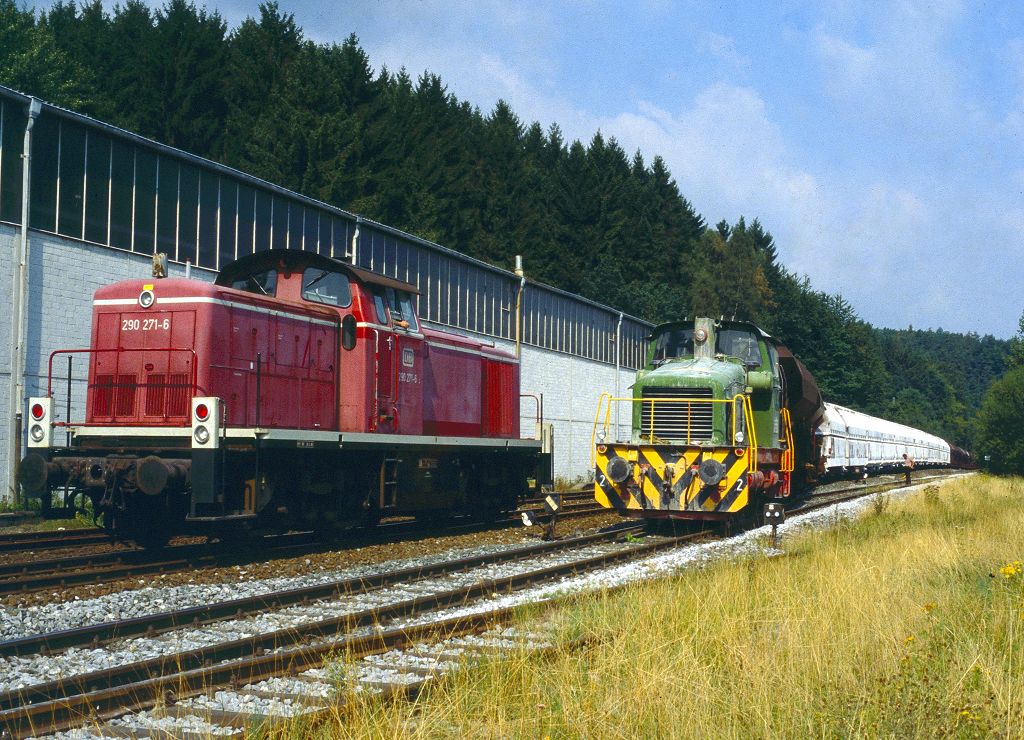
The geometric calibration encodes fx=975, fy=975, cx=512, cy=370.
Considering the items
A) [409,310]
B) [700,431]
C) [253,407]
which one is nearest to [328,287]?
[409,310]

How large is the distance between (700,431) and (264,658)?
30.8 feet

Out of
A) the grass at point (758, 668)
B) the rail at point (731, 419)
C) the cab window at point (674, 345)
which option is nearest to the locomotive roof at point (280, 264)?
the rail at point (731, 419)

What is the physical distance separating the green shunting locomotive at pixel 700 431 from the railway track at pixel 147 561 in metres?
3.41

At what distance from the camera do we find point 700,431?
14.2 meters

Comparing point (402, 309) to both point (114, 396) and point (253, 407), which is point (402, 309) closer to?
point (253, 407)

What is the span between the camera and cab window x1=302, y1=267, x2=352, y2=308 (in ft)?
41.3

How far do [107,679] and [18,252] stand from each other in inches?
492

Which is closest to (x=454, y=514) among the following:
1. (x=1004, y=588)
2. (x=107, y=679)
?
(x=1004, y=588)

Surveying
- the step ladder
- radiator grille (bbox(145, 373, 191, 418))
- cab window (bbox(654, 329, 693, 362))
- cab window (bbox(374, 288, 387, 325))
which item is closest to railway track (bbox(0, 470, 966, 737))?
radiator grille (bbox(145, 373, 191, 418))

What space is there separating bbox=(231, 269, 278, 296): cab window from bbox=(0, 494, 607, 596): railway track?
3226mm

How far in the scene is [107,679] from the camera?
5.43m

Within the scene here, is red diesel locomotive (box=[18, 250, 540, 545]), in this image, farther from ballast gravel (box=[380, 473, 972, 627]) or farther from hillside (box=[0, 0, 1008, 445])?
hillside (box=[0, 0, 1008, 445])

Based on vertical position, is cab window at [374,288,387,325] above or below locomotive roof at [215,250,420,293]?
below

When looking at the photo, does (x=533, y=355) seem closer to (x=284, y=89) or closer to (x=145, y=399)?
(x=145, y=399)
